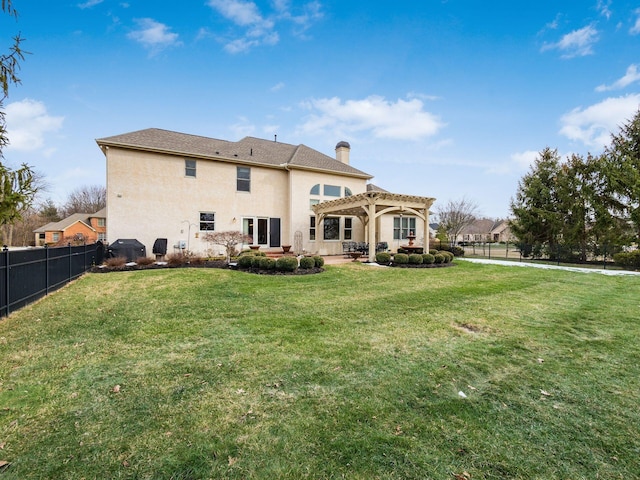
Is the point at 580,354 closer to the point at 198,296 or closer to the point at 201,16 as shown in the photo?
the point at 198,296

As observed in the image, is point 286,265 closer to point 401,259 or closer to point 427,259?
Result: point 401,259

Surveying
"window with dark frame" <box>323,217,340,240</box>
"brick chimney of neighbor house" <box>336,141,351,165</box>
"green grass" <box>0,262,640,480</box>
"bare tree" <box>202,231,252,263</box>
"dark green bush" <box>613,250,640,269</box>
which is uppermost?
"brick chimney of neighbor house" <box>336,141,351,165</box>

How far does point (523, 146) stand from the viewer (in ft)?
75.4

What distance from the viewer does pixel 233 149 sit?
663 inches

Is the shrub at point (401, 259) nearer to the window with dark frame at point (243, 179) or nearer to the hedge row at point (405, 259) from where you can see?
the hedge row at point (405, 259)

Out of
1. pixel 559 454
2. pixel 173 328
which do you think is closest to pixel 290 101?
pixel 173 328

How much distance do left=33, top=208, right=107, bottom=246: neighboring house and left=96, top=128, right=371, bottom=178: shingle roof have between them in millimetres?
31442

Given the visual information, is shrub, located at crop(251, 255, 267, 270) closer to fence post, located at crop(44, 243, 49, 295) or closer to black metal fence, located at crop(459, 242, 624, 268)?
fence post, located at crop(44, 243, 49, 295)

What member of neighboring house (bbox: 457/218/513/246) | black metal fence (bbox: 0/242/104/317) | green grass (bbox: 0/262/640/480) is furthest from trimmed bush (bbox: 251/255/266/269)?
neighboring house (bbox: 457/218/513/246)

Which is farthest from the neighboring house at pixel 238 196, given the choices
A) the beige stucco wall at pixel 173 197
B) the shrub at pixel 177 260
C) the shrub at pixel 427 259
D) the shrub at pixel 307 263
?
the shrub at pixel 307 263

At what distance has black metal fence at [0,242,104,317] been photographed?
18.4ft

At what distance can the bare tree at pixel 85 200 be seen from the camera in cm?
5084

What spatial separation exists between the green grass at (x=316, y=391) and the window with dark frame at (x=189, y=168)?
9.92 metres

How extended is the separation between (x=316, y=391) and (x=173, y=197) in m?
14.2
